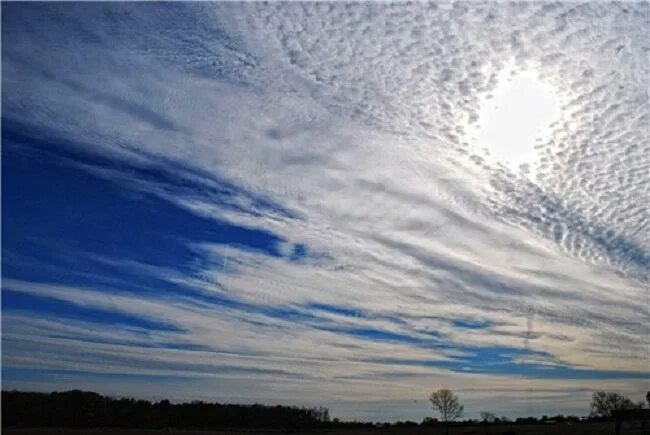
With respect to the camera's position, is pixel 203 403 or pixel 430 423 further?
pixel 430 423

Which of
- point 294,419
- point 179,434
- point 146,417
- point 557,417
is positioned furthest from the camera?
point 557,417

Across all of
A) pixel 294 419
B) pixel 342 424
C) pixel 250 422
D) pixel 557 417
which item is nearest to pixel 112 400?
pixel 250 422

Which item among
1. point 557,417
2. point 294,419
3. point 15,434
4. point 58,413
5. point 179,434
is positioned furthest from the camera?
point 557,417

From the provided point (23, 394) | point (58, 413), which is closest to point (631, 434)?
point (58, 413)

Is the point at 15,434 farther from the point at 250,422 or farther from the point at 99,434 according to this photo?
the point at 250,422

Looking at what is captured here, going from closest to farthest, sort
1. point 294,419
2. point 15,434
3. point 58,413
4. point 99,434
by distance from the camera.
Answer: point 15,434
point 99,434
point 58,413
point 294,419

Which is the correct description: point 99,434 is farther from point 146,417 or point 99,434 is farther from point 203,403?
point 203,403

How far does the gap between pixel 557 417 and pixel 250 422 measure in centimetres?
9675

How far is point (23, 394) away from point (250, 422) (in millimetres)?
45658

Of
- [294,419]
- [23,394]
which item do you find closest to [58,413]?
[23,394]

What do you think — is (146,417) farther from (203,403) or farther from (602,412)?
(602,412)

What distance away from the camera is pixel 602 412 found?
16238 centimetres

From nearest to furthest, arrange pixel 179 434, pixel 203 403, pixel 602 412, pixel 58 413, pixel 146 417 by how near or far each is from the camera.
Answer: pixel 179 434 < pixel 58 413 < pixel 146 417 < pixel 203 403 < pixel 602 412

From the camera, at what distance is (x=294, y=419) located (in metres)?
140
